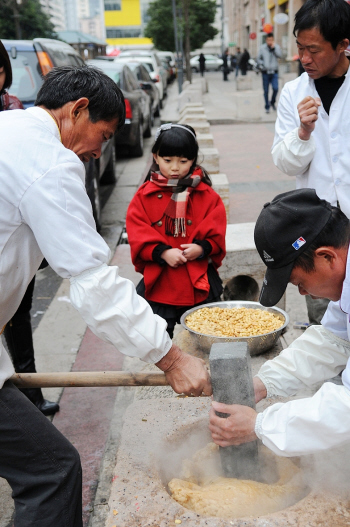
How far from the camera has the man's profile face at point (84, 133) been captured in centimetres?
205

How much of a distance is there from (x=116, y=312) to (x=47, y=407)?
6.48 feet

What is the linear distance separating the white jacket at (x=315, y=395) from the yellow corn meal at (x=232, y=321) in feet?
2.65

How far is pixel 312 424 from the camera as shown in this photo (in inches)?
75.6

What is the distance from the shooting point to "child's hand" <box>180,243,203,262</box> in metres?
3.47

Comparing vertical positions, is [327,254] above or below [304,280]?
above

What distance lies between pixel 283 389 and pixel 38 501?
1.13 m

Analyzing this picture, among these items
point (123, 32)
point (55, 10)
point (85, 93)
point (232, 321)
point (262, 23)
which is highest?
point (55, 10)

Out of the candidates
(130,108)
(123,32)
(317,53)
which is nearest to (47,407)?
(317,53)

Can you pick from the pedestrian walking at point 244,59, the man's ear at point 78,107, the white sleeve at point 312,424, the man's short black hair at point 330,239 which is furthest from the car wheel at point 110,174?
the pedestrian walking at point 244,59

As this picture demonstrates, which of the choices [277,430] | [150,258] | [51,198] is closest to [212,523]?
[277,430]

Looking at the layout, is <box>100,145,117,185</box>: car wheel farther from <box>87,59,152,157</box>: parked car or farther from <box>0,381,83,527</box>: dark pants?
<box>0,381,83,527</box>: dark pants

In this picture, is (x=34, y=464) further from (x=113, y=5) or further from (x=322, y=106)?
(x=113, y=5)

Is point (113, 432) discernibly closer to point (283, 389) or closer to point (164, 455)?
point (164, 455)

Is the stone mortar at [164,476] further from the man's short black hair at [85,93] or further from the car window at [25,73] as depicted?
the car window at [25,73]
